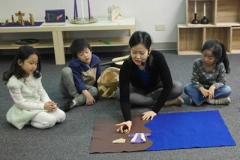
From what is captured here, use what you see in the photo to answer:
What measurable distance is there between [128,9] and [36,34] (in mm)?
1118

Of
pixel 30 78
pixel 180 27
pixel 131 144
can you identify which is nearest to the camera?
pixel 131 144

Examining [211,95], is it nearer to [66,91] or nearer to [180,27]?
[66,91]

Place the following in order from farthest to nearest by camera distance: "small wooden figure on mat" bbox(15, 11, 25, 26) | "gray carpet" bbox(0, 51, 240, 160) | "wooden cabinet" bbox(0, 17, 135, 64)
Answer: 1. "small wooden figure on mat" bbox(15, 11, 25, 26)
2. "wooden cabinet" bbox(0, 17, 135, 64)
3. "gray carpet" bbox(0, 51, 240, 160)

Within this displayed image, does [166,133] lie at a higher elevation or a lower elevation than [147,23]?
lower

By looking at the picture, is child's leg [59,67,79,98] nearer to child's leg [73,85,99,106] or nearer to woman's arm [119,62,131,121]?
child's leg [73,85,99,106]

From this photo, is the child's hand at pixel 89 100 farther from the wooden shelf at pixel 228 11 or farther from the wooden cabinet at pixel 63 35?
the wooden shelf at pixel 228 11

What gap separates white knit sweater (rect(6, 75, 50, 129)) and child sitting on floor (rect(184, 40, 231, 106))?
1.11 metres

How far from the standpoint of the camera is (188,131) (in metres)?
2.15

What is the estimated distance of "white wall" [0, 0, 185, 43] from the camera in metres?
3.84

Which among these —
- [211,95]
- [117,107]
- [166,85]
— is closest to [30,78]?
[117,107]

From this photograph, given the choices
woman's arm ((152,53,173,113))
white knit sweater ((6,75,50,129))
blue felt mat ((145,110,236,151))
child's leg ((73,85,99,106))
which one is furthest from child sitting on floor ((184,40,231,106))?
white knit sweater ((6,75,50,129))

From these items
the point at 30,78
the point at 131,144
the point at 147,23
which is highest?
the point at 147,23

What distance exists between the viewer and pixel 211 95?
2438 mm

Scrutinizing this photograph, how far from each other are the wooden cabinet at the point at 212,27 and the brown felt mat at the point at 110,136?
1710 mm
